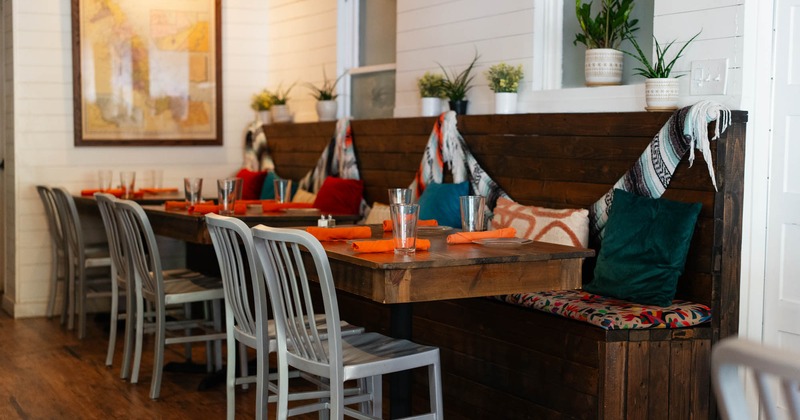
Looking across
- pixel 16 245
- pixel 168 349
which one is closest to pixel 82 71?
pixel 16 245

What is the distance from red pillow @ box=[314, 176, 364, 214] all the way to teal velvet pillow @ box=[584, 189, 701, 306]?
2.11m

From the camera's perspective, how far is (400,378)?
3234 millimetres

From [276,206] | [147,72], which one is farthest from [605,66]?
[147,72]

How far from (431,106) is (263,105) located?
87.2 inches

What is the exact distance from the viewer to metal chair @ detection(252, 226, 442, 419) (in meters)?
2.79

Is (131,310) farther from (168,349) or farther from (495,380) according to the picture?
(495,380)

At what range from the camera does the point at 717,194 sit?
11.2 feet

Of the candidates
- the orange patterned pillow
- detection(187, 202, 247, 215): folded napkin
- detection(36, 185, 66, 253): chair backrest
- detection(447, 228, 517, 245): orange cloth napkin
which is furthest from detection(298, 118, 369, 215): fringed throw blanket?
detection(447, 228, 517, 245): orange cloth napkin

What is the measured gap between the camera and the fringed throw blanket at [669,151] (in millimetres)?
3436

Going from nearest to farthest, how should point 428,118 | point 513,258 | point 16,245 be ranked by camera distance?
point 513,258 → point 428,118 → point 16,245

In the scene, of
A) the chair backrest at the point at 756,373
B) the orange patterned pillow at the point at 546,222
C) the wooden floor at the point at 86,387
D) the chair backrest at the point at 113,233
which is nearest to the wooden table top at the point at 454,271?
the orange patterned pillow at the point at 546,222

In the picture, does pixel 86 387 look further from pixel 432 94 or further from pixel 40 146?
pixel 40 146

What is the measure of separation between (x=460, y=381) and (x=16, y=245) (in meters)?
3.85

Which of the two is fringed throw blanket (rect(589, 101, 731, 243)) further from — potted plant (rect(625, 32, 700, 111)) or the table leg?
the table leg
